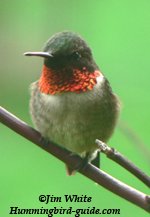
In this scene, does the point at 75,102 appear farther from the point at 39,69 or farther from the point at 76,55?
the point at 39,69

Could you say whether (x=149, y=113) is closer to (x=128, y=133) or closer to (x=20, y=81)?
(x=20, y=81)

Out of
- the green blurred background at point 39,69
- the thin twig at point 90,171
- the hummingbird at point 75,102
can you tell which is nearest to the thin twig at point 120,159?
the thin twig at point 90,171

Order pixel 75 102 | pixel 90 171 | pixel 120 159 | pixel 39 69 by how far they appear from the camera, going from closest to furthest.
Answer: pixel 120 159 → pixel 90 171 → pixel 75 102 → pixel 39 69

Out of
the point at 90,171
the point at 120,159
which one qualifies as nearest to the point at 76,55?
the point at 90,171

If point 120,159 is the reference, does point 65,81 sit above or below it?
above

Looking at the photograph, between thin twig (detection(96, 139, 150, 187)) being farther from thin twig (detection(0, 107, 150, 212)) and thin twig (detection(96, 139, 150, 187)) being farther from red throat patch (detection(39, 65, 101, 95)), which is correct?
red throat patch (detection(39, 65, 101, 95))

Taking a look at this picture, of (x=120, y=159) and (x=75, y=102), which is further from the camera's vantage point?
(x=75, y=102)
